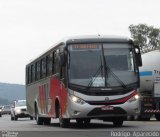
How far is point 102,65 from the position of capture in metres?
21.5

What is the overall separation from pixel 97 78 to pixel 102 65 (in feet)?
1.84

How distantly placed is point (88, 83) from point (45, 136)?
13.3 ft

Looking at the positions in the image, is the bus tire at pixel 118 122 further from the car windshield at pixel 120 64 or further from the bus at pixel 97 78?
the car windshield at pixel 120 64

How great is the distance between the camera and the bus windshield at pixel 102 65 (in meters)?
21.2

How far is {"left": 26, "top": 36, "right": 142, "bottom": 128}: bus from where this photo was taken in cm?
2100

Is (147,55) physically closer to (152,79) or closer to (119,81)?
(152,79)

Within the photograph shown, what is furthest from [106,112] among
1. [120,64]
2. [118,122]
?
[118,122]

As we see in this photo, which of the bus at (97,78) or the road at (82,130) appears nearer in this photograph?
the road at (82,130)

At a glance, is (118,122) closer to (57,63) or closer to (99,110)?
(99,110)

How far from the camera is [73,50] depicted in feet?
71.3

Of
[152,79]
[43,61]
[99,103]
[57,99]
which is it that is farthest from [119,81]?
[152,79]

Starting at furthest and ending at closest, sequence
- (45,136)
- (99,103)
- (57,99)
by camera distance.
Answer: (57,99) < (99,103) < (45,136)

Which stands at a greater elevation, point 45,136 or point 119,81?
point 119,81

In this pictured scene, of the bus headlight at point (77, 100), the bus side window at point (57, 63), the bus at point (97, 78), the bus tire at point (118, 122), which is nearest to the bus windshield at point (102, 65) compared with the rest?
the bus at point (97, 78)
